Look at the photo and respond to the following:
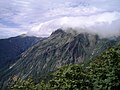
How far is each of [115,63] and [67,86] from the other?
11.5 m

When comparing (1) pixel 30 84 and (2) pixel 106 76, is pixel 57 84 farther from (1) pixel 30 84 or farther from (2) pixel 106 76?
(2) pixel 106 76

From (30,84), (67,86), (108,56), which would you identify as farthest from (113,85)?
(30,84)

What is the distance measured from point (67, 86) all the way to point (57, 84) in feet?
11.1

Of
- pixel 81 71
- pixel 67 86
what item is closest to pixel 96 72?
pixel 81 71

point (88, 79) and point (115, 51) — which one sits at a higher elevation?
point (115, 51)

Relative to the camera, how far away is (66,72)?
46.8 metres

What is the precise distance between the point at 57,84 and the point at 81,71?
4.44 metres

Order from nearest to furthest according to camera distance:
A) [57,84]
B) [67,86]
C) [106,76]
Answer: [67,86], [57,84], [106,76]

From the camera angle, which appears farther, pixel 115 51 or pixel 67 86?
pixel 115 51

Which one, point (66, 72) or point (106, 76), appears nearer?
point (66, 72)

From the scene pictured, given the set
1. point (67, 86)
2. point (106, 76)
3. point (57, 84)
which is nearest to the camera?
point (67, 86)

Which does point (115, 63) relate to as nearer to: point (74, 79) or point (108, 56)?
point (108, 56)

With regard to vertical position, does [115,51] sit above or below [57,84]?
above

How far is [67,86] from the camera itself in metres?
44.8
